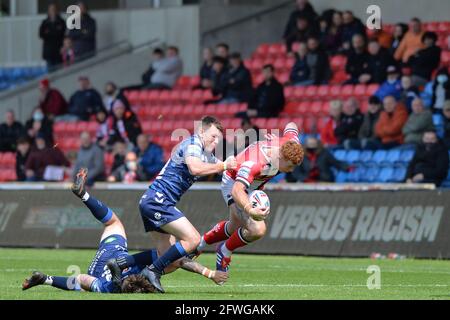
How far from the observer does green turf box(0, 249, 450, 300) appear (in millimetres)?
13672

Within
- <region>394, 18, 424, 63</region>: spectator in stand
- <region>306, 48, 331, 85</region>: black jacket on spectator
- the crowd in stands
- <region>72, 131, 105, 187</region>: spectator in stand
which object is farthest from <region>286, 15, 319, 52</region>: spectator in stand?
<region>72, 131, 105, 187</region>: spectator in stand

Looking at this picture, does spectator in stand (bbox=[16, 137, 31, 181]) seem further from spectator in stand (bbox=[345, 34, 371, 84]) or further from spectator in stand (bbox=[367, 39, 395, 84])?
spectator in stand (bbox=[367, 39, 395, 84])

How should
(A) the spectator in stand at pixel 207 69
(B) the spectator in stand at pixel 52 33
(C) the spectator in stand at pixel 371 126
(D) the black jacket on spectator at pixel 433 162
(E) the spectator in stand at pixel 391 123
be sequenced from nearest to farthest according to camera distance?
(D) the black jacket on spectator at pixel 433 162 < (E) the spectator in stand at pixel 391 123 < (C) the spectator in stand at pixel 371 126 < (A) the spectator in stand at pixel 207 69 < (B) the spectator in stand at pixel 52 33

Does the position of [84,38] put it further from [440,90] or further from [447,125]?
[447,125]

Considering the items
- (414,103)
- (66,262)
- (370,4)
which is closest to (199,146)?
(66,262)

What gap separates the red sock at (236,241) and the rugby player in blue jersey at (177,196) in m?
0.83

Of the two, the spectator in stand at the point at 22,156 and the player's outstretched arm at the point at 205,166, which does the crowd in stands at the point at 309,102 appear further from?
the player's outstretched arm at the point at 205,166

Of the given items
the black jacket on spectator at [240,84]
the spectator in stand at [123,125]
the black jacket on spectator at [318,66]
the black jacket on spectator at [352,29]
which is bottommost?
the spectator in stand at [123,125]

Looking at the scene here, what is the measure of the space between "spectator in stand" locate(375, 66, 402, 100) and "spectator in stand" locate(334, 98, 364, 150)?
2.55ft

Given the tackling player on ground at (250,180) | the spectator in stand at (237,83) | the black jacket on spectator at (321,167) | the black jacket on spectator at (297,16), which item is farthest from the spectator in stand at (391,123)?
the tackling player on ground at (250,180)

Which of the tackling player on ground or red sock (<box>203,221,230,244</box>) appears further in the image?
red sock (<box>203,221,230,244</box>)

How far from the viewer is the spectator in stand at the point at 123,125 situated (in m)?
28.5
